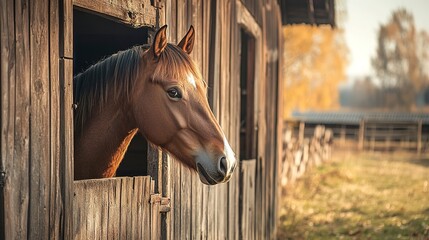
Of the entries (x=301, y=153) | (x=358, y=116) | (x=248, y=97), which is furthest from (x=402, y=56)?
(x=248, y=97)

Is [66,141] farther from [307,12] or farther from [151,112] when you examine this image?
[307,12]

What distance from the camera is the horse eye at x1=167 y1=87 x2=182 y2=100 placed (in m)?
3.40

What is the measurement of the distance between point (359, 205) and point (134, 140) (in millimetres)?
8042

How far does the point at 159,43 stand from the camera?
3.41 metres

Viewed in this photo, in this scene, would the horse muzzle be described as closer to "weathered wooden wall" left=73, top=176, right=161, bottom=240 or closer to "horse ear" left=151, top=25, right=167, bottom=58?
"weathered wooden wall" left=73, top=176, right=161, bottom=240

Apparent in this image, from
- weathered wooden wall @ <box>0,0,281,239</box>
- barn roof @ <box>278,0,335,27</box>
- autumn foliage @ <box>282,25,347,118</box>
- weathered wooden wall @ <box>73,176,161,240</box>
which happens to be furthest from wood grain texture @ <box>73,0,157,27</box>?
autumn foliage @ <box>282,25,347,118</box>

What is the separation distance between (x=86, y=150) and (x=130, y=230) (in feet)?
1.85

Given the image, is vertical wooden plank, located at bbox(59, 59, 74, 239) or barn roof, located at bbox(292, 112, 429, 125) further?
barn roof, located at bbox(292, 112, 429, 125)

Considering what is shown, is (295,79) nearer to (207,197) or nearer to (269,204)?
(269,204)

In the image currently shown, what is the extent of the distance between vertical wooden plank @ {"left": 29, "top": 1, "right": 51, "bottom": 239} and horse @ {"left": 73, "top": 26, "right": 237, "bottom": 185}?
753 mm

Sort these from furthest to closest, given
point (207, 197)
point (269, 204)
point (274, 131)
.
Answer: point (274, 131) → point (269, 204) → point (207, 197)

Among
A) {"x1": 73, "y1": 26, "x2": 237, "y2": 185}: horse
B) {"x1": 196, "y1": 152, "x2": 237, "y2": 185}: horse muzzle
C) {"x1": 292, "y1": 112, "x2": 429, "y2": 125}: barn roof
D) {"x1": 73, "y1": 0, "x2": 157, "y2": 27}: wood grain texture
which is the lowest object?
{"x1": 292, "y1": 112, "x2": 429, "y2": 125}: barn roof

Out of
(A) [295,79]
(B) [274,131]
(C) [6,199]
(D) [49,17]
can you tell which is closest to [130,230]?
(C) [6,199]

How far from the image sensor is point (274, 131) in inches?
360
